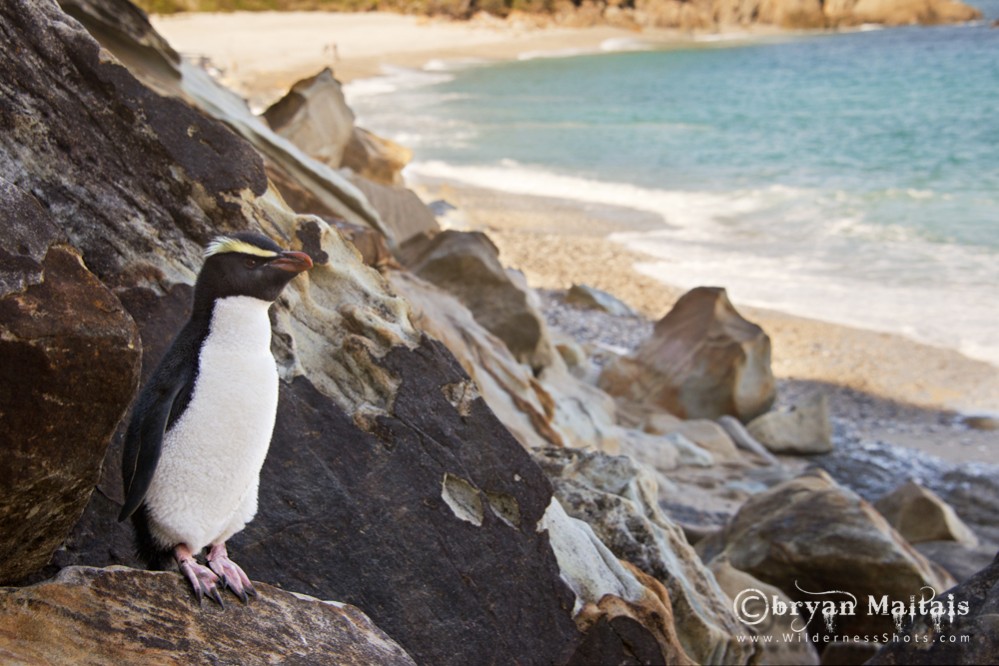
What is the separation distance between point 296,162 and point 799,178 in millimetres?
23433

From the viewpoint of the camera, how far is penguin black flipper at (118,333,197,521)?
3.12 m

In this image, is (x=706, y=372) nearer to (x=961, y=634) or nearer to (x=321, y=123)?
(x=321, y=123)

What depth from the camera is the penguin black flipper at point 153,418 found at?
10.3 feet

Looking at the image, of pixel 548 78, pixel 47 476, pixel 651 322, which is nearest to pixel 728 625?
pixel 47 476

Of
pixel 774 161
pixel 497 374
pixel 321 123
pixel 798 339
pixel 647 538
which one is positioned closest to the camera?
pixel 647 538

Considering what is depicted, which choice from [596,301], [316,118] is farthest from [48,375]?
[596,301]

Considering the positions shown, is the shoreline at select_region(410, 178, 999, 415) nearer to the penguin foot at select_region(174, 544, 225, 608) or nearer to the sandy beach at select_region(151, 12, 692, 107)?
the penguin foot at select_region(174, 544, 225, 608)

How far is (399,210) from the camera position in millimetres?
12617

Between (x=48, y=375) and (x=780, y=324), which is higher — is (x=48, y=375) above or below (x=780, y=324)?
above

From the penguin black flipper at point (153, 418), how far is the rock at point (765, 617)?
159 inches

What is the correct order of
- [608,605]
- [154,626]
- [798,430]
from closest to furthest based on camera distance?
[154,626], [608,605], [798,430]

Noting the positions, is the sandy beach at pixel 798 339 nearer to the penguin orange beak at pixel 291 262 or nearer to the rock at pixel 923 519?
the rock at pixel 923 519

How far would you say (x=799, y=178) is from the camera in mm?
29375

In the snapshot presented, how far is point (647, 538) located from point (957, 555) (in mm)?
4577
